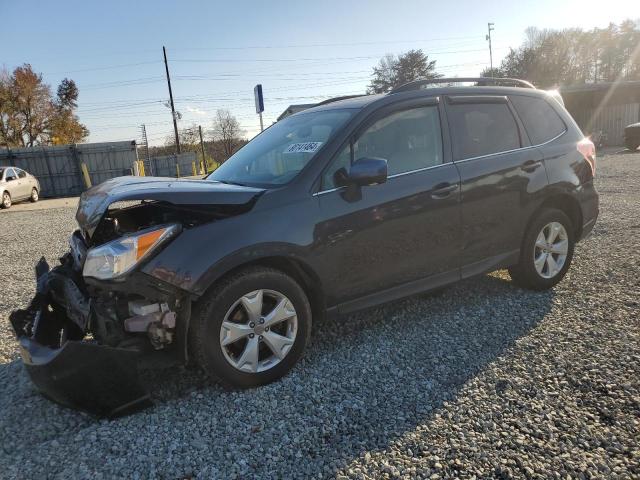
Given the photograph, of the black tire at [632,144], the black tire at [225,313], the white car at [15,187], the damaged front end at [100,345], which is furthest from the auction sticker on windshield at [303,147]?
the black tire at [632,144]

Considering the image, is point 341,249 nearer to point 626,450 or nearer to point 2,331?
point 626,450

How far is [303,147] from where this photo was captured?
3.43 meters

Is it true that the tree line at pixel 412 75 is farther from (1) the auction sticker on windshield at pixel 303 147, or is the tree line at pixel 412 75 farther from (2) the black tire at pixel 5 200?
(1) the auction sticker on windshield at pixel 303 147

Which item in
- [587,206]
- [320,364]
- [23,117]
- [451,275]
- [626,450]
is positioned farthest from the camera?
[23,117]

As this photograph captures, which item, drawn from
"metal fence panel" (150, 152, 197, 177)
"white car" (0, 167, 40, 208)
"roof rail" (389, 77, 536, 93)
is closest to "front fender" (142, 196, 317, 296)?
"roof rail" (389, 77, 536, 93)

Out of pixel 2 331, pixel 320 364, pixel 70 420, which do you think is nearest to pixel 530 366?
pixel 320 364

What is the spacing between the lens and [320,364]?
327 centimetres

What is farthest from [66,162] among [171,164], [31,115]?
[31,115]

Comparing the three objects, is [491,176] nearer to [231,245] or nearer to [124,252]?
[231,245]

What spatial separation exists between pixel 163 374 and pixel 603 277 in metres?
4.19

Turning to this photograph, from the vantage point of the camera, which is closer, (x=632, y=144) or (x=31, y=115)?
(x=632, y=144)

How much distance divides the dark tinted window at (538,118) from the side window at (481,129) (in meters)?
0.16

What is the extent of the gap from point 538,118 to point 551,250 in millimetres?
1232

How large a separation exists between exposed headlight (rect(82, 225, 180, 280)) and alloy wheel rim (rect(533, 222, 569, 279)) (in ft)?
10.7
